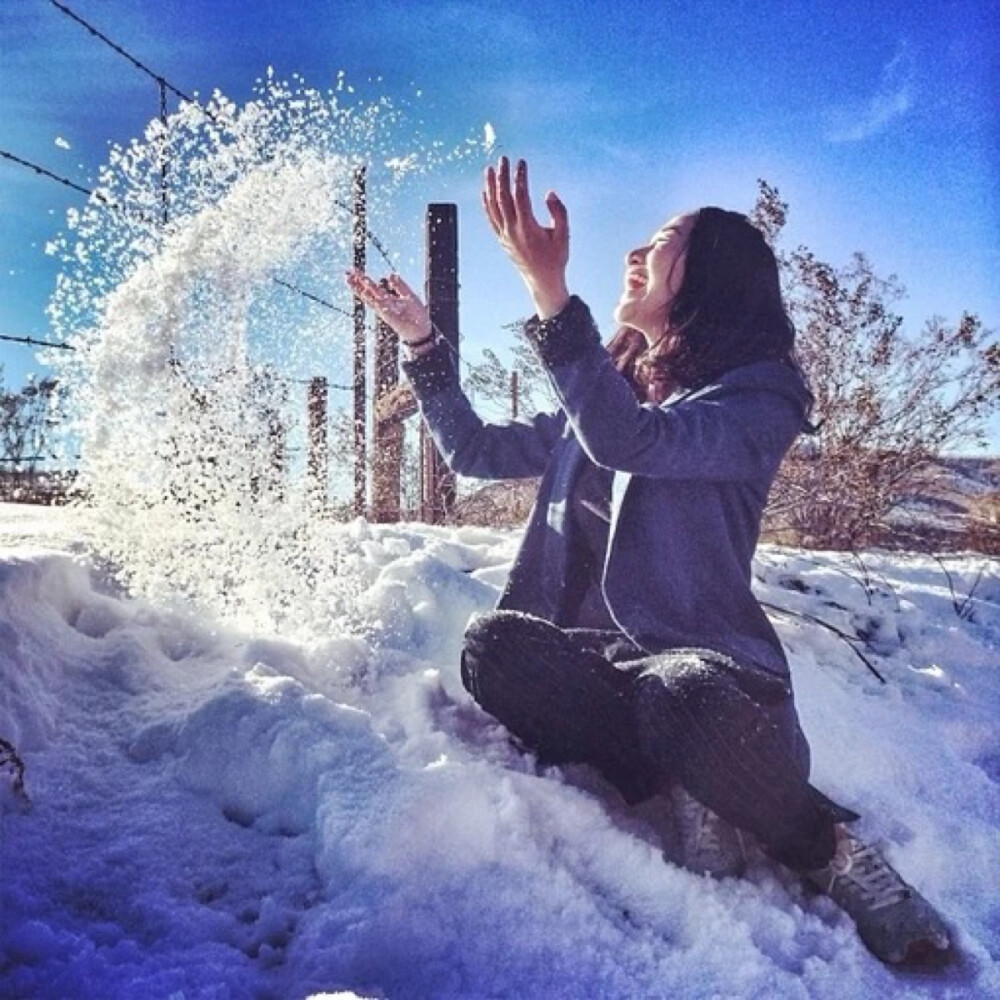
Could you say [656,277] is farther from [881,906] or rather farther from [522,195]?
[881,906]

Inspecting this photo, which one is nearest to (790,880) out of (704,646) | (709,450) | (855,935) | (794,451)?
(855,935)

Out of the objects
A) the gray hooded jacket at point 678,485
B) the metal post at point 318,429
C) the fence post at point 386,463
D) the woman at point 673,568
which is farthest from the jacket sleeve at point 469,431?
the fence post at point 386,463

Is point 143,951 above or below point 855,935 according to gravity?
above

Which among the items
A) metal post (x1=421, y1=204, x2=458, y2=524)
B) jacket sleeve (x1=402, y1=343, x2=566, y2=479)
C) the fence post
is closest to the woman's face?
jacket sleeve (x1=402, y1=343, x2=566, y2=479)

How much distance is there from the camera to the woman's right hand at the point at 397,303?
229 centimetres

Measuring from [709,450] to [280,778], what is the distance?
1.06 m

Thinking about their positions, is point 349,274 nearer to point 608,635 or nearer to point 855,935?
point 608,635

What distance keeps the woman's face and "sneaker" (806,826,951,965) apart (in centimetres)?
123

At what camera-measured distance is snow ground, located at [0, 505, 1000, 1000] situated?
3.97 feet

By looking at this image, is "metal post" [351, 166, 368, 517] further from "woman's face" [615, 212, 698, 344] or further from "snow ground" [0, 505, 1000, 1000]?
"snow ground" [0, 505, 1000, 1000]

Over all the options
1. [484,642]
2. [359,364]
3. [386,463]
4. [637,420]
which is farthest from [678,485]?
[359,364]

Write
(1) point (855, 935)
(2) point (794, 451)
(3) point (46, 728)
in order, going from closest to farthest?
(1) point (855, 935) < (3) point (46, 728) < (2) point (794, 451)

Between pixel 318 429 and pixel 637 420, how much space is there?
6236mm

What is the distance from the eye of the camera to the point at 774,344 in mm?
1958
